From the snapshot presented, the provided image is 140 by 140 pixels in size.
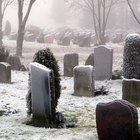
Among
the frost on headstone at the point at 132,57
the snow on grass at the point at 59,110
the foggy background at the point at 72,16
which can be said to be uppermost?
the foggy background at the point at 72,16

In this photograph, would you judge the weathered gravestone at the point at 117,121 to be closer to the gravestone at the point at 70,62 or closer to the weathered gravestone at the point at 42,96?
the weathered gravestone at the point at 42,96

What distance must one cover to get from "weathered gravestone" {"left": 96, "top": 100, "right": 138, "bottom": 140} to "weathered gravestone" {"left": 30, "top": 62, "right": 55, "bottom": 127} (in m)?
1.58

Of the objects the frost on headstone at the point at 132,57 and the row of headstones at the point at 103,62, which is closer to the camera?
the frost on headstone at the point at 132,57

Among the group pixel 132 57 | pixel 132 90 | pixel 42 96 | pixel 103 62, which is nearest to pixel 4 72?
pixel 103 62

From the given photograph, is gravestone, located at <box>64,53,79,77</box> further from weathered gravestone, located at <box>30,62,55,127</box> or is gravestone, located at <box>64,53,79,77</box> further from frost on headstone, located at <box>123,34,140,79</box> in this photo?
weathered gravestone, located at <box>30,62,55,127</box>

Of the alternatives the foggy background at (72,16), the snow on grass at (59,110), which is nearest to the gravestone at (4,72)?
the snow on grass at (59,110)

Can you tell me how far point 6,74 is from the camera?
12.7 m

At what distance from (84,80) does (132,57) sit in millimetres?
1939

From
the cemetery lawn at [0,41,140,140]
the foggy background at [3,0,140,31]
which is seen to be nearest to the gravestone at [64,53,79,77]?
the cemetery lawn at [0,41,140,140]

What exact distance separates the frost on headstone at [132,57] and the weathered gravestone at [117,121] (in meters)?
6.16

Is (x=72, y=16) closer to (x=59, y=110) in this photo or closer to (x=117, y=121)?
(x=59, y=110)

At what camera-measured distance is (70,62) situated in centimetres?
1502

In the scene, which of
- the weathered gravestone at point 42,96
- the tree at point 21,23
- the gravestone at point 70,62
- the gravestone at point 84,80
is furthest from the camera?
the tree at point 21,23

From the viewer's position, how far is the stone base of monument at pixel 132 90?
9.12 metres
